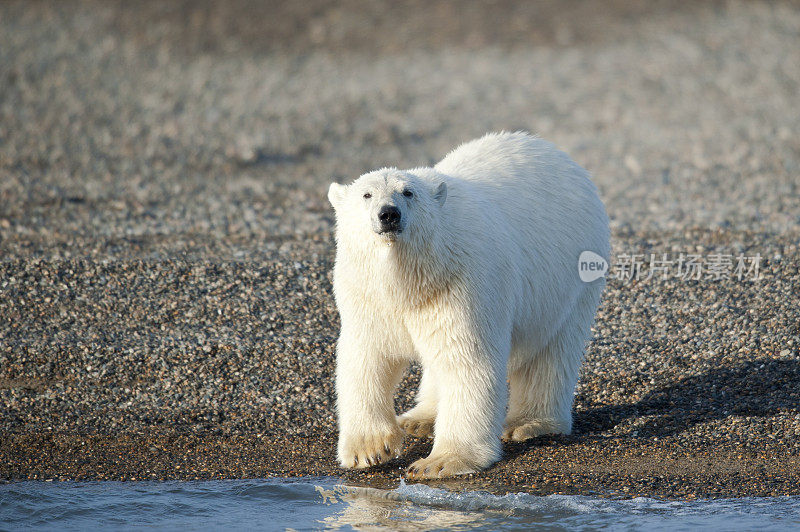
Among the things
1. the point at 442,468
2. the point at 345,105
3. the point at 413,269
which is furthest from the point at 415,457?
the point at 345,105

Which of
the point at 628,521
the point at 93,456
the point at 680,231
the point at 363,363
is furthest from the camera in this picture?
the point at 680,231

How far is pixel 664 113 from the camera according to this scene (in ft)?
54.4

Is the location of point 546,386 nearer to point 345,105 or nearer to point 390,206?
point 390,206

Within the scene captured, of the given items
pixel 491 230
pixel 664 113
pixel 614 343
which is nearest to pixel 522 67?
pixel 664 113

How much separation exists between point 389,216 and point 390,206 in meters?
0.05

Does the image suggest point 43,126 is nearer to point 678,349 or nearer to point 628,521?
point 678,349

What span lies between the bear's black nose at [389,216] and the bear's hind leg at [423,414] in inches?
59.3

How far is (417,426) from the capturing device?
580cm

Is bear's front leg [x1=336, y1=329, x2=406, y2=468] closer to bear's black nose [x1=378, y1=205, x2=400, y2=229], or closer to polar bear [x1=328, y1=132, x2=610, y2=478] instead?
polar bear [x1=328, y1=132, x2=610, y2=478]

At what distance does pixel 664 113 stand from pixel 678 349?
415 inches

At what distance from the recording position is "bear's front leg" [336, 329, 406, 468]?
16.9ft

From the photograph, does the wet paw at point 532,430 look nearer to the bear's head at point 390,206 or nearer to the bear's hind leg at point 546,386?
the bear's hind leg at point 546,386

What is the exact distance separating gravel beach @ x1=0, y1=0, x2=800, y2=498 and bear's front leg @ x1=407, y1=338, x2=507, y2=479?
13cm

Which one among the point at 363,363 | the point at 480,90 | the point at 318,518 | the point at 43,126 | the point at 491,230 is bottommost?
the point at 318,518
